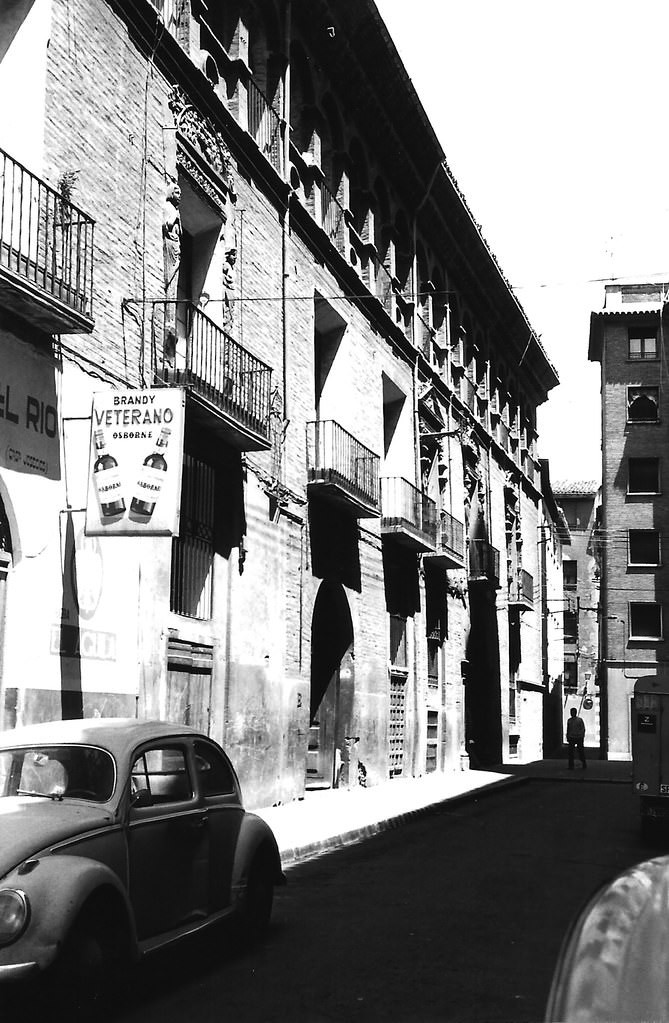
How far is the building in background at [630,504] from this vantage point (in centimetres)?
4275

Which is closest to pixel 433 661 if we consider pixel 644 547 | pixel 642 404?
pixel 644 547

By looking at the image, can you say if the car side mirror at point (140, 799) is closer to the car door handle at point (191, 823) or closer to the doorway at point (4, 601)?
the car door handle at point (191, 823)

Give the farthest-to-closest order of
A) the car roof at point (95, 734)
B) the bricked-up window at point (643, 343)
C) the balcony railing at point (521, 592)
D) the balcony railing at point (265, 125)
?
the bricked-up window at point (643, 343) < the balcony railing at point (521, 592) < the balcony railing at point (265, 125) < the car roof at point (95, 734)

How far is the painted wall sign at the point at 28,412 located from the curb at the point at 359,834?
4.47 meters

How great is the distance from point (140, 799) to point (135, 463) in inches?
219

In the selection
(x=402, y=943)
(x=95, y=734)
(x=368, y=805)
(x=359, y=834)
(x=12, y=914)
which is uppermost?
(x=95, y=734)

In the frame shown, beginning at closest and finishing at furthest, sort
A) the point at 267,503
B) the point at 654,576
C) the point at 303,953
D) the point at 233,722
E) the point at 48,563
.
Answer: the point at 303,953 → the point at 48,563 → the point at 233,722 → the point at 267,503 → the point at 654,576

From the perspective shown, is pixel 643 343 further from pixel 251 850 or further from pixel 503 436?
pixel 251 850

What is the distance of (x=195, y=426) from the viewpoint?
1527 cm

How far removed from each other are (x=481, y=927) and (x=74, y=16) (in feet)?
32.2

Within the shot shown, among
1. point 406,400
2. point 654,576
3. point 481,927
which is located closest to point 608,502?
point 654,576

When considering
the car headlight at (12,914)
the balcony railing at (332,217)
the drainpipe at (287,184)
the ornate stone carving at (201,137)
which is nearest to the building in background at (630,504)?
the balcony railing at (332,217)

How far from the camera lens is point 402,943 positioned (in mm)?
7961

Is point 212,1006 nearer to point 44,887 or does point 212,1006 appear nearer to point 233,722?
point 44,887
